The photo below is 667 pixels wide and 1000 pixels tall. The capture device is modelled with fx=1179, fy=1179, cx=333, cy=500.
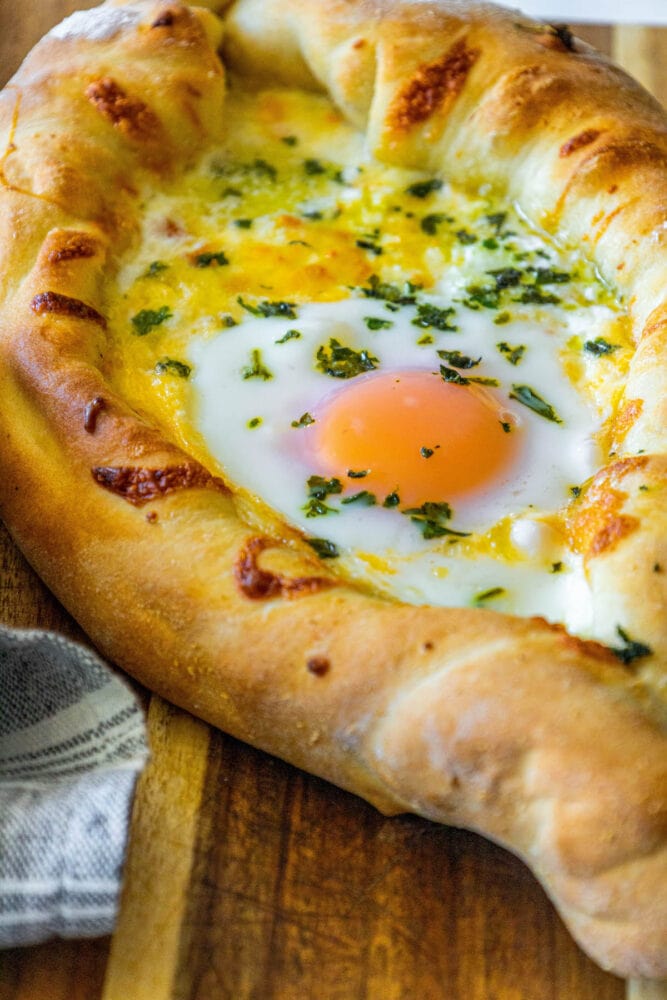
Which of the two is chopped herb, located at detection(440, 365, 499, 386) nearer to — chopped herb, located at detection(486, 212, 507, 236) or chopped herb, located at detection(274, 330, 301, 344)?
chopped herb, located at detection(274, 330, 301, 344)

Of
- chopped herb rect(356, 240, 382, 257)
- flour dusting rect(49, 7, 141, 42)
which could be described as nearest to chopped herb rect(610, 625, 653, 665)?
chopped herb rect(356, 240, 382, 257)

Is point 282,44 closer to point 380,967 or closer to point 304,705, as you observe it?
point 304,705

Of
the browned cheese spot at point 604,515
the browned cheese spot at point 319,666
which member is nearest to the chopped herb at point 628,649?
the browned cheese spot at point 604,515

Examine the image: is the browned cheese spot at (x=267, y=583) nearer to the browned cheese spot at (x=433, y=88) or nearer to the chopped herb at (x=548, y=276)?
the chopped herb at (x=548, y=276)

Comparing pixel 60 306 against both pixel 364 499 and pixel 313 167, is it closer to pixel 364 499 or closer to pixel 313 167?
pixel 364 499

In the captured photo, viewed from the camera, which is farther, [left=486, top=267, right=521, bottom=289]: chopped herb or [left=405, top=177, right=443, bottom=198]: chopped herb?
[left=405, top=177, right=443, bottom=198]: chopped herb

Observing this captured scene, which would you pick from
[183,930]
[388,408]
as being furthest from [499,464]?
[183,930]
